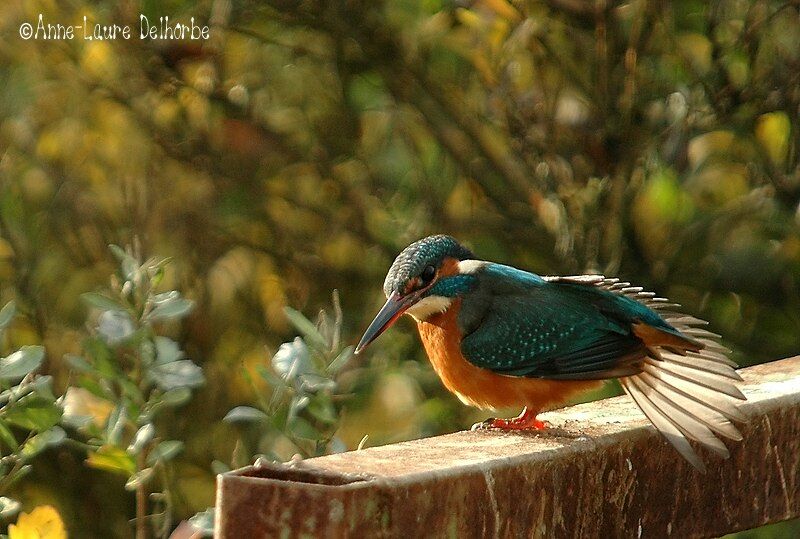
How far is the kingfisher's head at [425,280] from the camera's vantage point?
3492 mm

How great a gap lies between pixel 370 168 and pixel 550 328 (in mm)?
1829

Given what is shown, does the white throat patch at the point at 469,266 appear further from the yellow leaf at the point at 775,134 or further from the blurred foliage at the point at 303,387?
the yellow leaf at the point at 775,134

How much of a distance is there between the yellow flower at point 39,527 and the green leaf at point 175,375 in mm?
331

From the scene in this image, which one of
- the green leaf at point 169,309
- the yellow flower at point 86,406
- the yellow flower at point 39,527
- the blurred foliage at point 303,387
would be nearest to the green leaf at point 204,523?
the blurred foliage at point 303,387

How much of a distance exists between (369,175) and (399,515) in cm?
328

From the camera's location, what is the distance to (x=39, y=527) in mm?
2207

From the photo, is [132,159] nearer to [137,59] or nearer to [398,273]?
[137,59]

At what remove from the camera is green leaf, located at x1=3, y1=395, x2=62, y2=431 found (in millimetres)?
2336

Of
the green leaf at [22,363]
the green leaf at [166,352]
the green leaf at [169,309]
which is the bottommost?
the green leaf at [166,352]

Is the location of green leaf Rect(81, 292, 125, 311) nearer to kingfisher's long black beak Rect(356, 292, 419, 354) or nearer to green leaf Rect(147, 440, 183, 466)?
green leaf Rect(147, 440, 183, 466)

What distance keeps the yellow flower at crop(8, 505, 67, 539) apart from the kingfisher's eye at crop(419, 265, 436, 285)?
1474mm

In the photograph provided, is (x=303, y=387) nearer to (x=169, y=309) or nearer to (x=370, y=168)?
(x=169, y=309)
